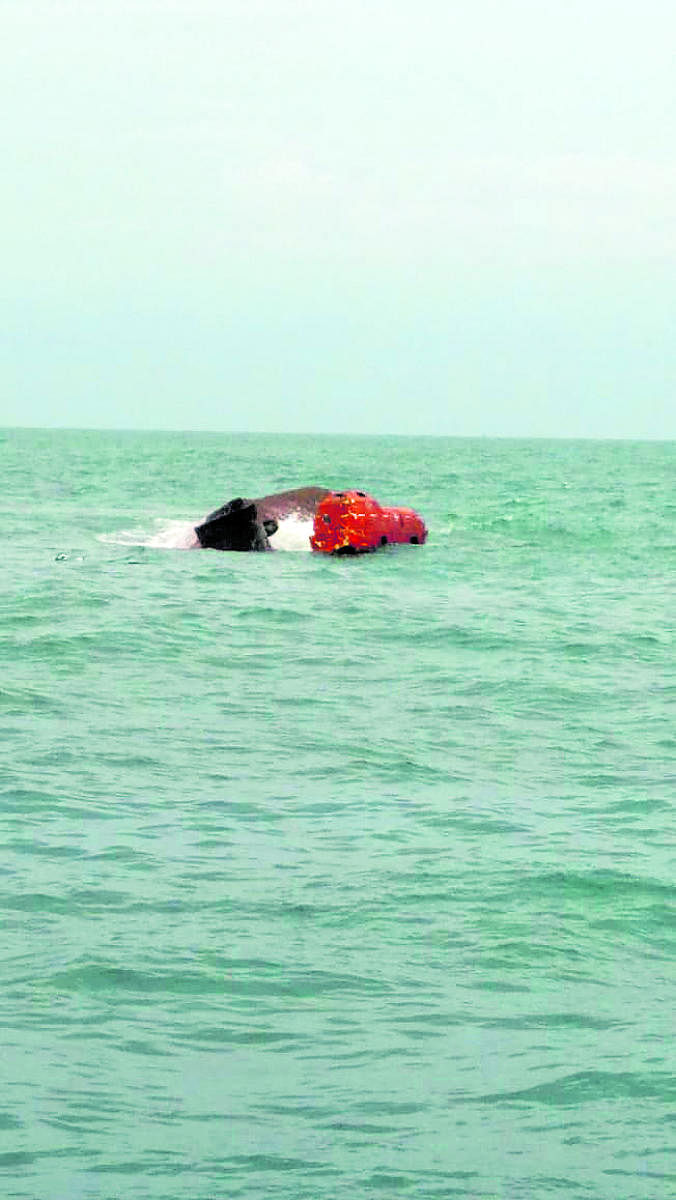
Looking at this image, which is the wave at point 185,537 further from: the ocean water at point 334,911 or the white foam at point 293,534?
the ocean water at point 334,911

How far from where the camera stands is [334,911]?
8289mm

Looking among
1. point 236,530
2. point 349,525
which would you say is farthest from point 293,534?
point 349,525

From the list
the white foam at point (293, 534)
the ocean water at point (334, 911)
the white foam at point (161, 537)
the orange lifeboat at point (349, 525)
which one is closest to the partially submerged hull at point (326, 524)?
the orange lifeboat at point (349, 525)

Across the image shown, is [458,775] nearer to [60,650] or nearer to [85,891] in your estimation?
[85,891]

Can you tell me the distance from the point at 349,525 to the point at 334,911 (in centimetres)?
2034

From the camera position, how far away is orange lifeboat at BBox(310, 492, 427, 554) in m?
28.4

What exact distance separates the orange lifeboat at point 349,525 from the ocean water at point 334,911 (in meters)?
9.23

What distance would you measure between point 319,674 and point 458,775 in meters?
4.52

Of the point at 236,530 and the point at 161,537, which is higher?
the point at 236,530

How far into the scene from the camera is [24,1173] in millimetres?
5426

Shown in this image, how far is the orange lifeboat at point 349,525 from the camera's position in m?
28.4

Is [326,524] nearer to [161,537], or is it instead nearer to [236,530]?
[236,530]

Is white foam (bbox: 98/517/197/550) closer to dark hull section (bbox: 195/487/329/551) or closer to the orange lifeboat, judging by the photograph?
dark hull section (bbox: 195/487/329/551)

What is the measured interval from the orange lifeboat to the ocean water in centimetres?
923
